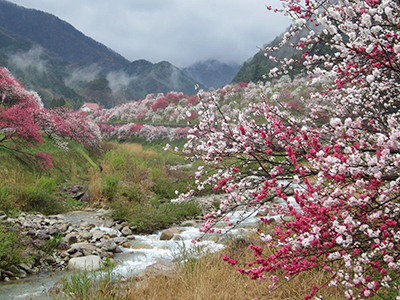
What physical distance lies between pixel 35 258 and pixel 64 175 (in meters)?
7.21

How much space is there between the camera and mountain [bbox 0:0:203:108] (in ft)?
256

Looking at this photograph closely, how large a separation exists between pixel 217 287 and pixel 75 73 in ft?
465

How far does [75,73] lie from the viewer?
131 metres

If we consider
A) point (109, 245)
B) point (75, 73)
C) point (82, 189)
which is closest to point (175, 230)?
point (109, 245)

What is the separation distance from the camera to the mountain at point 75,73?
256 ft

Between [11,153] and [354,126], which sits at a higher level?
[354,126]

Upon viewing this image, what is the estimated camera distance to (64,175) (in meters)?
12.3

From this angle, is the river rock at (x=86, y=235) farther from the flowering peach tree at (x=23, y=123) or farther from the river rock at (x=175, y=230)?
the flowering peach tree at (x=23, y=123)

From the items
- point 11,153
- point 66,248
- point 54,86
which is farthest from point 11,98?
point 54,86

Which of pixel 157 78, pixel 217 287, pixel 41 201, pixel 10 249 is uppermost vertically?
pixel 157 78

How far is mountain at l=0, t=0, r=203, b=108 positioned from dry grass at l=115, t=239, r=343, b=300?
5590 centimetres

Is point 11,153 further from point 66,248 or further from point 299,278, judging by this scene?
point 299,278

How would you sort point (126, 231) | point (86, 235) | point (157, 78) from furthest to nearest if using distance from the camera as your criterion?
point (157, 78) < point (126, 231) < point (86, 235)

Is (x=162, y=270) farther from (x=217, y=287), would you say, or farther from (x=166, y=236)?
(x=166, y=236)
